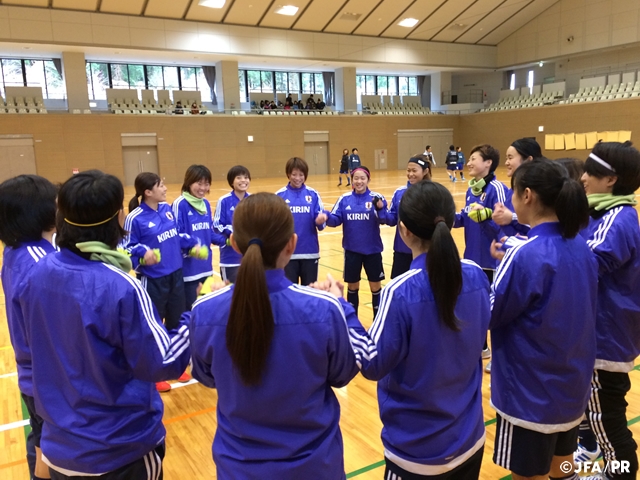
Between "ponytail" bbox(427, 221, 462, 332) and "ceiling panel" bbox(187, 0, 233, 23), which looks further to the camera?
"ceiling panel" bbox(187, 0, 233, 23)

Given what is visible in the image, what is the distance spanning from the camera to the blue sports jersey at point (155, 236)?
4.04 metres

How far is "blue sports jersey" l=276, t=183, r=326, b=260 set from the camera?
509 cm

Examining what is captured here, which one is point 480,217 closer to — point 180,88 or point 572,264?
→ point 572,264

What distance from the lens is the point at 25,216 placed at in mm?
2242

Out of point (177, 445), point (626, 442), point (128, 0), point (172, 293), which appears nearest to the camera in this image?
point (626, 442)

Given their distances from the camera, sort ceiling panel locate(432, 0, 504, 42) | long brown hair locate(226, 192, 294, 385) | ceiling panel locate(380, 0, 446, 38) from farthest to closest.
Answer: ceiling panel locate(432, 0, 504, 42) < ceiling panel locate(380, 0, 446, 38) < long brown hair locate(226, 192, 294, 385)

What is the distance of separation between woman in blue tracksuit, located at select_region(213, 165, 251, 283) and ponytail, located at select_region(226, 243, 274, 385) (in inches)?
143

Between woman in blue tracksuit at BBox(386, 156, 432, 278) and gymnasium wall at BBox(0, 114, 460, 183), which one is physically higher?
gymnasium wall at BBox(0, 114, 460, 183)

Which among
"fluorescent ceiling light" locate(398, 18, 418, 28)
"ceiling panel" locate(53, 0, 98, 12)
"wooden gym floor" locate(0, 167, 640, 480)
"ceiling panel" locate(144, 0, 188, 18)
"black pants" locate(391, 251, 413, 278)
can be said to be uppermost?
"fluorescent ceiling light" locate(398, 18, 418, 28)

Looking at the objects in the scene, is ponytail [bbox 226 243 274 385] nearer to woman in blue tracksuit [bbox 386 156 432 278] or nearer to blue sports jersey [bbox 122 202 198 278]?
blue sports jersey [bbox 122 202 198 278]

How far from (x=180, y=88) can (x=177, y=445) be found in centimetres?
2708

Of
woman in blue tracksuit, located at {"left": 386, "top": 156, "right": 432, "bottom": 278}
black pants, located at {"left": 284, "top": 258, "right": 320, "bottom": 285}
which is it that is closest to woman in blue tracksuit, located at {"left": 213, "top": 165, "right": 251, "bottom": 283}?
black pants, located at {"left": 284, "top": 258, "right": 320, "bottom": 285}

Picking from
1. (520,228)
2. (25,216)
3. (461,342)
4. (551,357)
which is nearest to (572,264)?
(551,357)

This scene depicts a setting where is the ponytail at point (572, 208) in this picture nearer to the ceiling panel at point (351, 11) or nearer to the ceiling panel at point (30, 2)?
the ceiling panel at point (30, 2)
